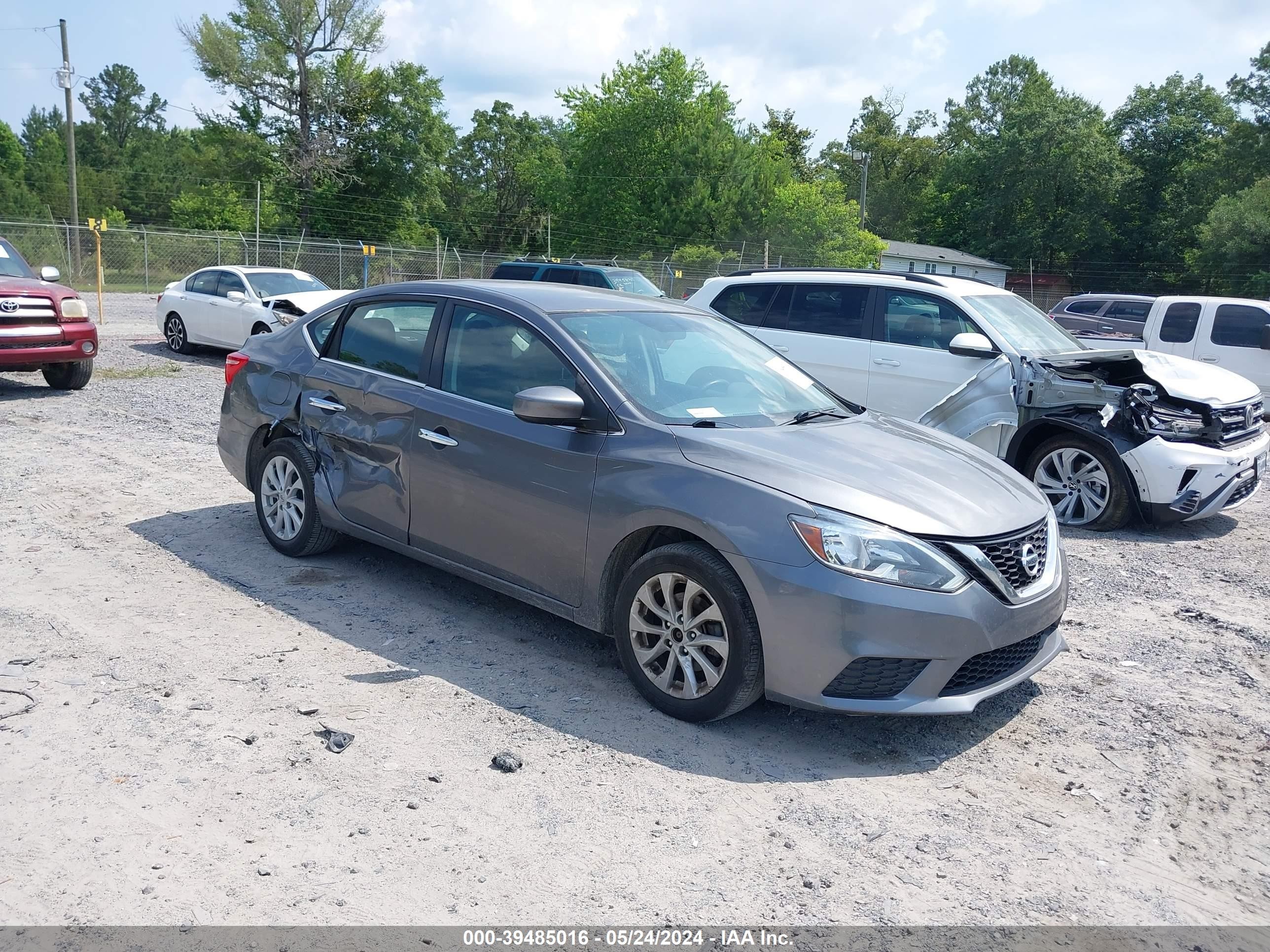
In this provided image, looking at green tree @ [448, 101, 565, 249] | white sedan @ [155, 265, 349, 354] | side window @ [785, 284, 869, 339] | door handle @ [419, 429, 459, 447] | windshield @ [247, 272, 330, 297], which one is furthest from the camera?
green tree @ [448, 101, 565, 249]

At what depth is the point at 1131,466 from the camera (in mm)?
7492

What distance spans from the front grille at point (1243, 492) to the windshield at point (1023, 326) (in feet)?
5.55

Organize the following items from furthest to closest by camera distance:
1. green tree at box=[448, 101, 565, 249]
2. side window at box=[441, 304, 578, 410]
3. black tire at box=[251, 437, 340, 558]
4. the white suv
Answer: green tree at box=[448, 101, 565, 249] < the white suv < black tire at box=[251, 437, 340, 558] < side window at box=[441, 304, 578, 410]

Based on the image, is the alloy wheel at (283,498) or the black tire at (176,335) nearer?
the alloy wheel at (283,498)

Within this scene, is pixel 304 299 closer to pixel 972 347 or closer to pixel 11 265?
pixel 11 265

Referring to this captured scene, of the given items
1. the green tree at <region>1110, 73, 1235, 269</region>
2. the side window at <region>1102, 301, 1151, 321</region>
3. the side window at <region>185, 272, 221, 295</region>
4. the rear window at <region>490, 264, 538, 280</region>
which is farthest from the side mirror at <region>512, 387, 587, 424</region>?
the green tree at <region>1110, 73, 1235, 269</region>

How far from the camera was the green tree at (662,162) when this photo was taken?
49.6 meters

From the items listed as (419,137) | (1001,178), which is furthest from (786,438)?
(1001,178)

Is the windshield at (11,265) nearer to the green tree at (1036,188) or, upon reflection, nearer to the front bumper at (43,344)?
the front bumper at (43,344)

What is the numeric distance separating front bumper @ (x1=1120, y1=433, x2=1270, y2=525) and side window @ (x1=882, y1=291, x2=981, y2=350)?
1.71 metres

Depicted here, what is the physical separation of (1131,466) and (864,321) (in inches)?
103

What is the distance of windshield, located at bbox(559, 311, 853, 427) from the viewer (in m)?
4.68

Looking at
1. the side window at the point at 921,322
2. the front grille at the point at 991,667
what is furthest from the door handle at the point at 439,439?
the side window at the point at 921,322

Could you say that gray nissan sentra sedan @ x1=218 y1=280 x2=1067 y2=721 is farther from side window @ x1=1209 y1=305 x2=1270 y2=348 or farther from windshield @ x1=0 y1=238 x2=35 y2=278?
side window @ x1=1209 y1=305 x2=1270 y2=348
